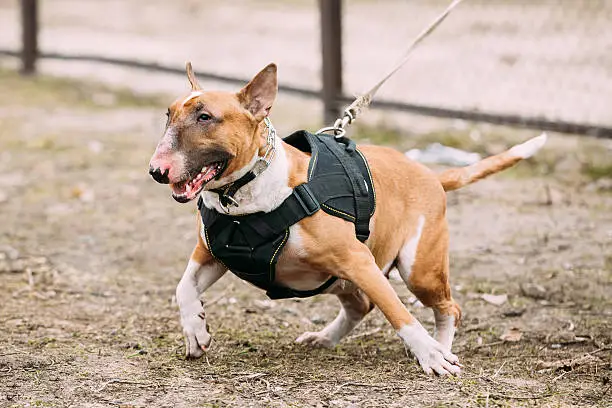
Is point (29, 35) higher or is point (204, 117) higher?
A: point (204, 117)

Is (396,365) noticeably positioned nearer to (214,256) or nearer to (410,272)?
(410,272)

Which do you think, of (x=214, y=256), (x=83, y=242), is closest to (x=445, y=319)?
(x=214, y=256)

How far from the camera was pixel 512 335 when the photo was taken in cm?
444

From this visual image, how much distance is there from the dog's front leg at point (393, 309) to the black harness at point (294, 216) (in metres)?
0.18

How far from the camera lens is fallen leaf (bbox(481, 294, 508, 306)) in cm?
488

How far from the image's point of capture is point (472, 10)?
900 centimetres

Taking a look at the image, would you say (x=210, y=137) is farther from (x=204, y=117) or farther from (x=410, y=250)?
(x=410, y=250)

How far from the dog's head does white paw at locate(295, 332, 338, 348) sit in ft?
3.46

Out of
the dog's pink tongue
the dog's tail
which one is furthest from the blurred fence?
the dog's pink tongue

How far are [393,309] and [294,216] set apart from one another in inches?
18.8

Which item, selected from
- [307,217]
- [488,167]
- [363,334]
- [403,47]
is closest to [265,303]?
[363,334]

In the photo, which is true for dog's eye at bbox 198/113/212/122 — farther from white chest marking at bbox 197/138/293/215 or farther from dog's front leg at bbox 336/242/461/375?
dog's front leg at bbox 336/242/461/375

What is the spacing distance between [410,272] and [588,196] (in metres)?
3.07

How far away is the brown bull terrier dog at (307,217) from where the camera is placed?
3379mm
